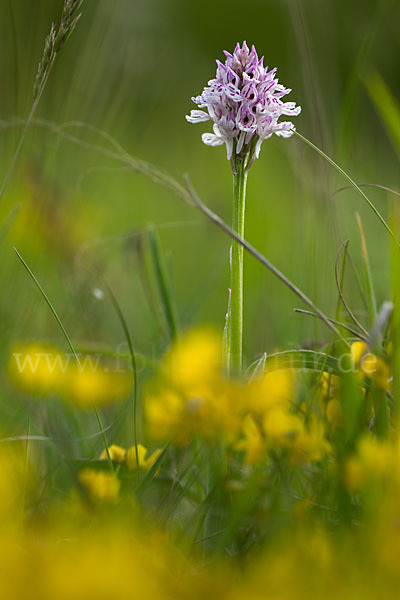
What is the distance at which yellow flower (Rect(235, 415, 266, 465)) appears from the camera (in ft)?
1.59

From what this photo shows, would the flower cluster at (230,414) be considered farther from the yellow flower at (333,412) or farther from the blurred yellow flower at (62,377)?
the blurred yellow flower at (62,377)

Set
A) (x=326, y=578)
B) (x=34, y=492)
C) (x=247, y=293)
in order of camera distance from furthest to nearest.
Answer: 1. (x=247, y=293)
2. (x=34, y=492)
3. (x=326, y=578)

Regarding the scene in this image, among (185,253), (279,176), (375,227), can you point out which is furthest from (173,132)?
(375,227)

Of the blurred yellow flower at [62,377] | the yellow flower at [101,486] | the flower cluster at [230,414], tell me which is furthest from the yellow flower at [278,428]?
the blurred yellow flower at [62,377]

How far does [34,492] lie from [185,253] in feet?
4.78

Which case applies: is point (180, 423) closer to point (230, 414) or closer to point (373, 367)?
point (230, 414)

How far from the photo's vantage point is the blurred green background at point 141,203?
84 centimetres

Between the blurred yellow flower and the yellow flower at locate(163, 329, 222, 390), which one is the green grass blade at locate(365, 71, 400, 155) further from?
the blurred yellow flower

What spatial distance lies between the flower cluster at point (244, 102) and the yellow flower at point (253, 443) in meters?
0.24

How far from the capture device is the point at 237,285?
57 centimetres

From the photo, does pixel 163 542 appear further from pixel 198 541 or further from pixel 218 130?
pixel 218 130

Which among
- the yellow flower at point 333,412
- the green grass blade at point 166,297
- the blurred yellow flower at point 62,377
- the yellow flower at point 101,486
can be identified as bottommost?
the yellow flower at point 101,486

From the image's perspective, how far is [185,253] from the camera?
193cm

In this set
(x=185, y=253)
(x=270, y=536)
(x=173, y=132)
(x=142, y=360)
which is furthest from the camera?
(x=173, y=132)
